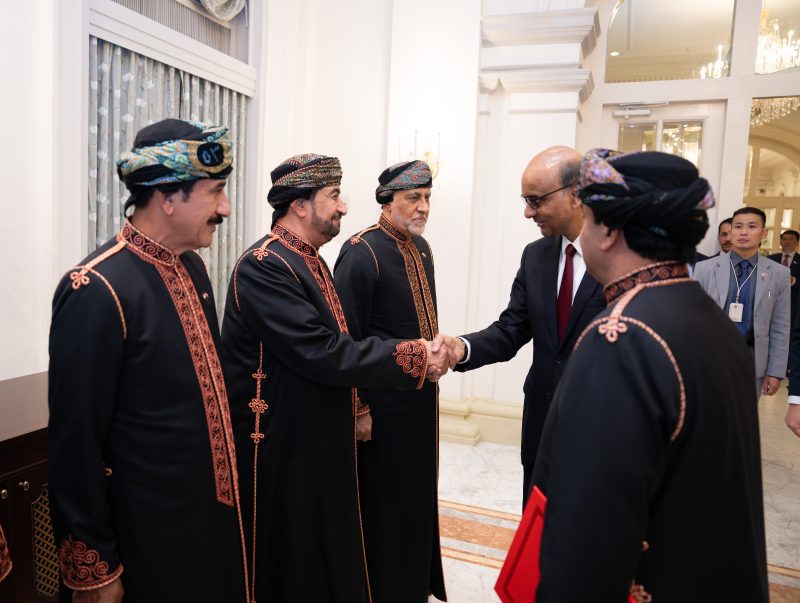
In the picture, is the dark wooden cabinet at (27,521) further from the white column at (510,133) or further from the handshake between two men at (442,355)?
the white column at (510,133)

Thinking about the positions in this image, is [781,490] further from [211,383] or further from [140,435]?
[140,435]

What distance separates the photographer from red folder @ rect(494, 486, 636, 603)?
3.73ft

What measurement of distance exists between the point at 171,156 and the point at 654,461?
1253 millimetres

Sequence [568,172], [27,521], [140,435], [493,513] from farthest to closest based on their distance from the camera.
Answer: [493,513] < [568,172] < [27,521] < [140,435]

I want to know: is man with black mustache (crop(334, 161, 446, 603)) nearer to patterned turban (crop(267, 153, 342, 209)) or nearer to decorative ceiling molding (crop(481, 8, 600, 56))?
patterned turban (crop(267, 153, 342, 209))

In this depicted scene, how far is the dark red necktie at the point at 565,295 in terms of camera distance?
210 cm

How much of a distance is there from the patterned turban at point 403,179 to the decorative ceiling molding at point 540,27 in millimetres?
2262

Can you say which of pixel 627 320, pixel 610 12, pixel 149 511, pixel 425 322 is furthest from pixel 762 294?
pixel 149 511

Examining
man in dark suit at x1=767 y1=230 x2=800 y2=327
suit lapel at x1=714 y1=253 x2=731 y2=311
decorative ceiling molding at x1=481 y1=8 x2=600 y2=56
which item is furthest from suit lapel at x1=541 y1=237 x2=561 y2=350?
man in dark suit at x1=767 y1=230 x2=800 y2=327

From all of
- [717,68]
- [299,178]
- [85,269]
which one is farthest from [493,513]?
[717,68]

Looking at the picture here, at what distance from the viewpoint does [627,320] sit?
1.02m

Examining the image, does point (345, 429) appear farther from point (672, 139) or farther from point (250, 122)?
point (672, 139)

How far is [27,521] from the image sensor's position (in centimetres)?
189

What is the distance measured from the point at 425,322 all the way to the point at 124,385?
1546mm
